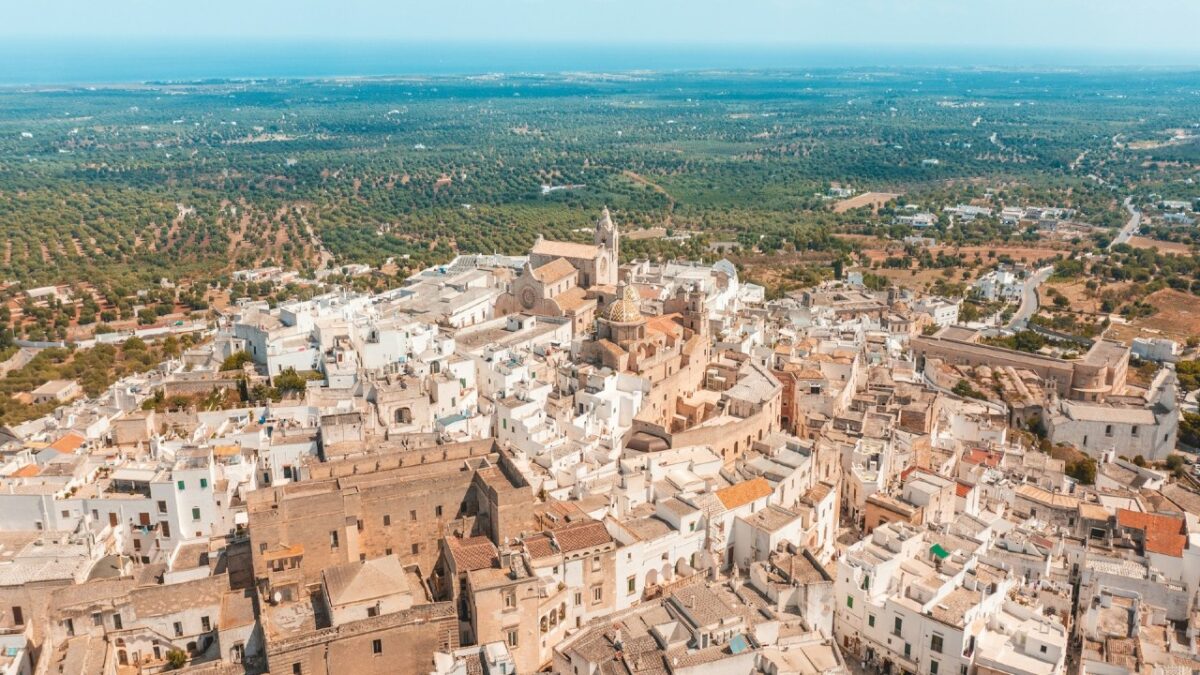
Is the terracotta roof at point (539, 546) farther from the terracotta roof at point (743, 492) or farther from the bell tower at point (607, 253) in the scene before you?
the bell tower at point (607, 253)

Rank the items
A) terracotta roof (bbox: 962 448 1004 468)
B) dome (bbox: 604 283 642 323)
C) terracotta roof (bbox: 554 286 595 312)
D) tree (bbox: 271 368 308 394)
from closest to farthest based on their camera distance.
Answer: terracotta roof (bbox: 962 448 1004 468) < tree (bbox: 271 368 308 394) < dome (bbox: 604 283 642 323) < terracotta roof (bbox: 554 286 595 312)

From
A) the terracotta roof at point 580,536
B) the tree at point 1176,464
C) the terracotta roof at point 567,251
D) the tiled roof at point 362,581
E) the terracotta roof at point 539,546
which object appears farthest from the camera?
the terracotta roof at point 567,251

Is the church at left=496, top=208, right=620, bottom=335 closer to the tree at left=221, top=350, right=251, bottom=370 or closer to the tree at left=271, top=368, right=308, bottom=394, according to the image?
the tree at left=271, top=368, right=308, bottom=394

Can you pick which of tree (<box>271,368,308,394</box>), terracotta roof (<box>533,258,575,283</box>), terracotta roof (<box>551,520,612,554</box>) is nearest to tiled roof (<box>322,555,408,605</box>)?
terracotta roof (<box>551,520,612,554</box>)

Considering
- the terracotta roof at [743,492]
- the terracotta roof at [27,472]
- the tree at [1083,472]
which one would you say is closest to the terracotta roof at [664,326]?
the terracotta roof at [743,492]

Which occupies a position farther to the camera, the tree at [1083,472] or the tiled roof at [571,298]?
the tiled roof at [571,298]

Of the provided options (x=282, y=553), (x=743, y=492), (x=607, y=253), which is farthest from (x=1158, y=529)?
(x=607, y=253)
